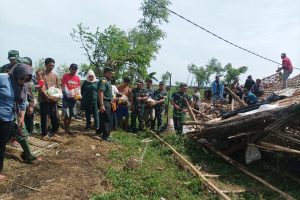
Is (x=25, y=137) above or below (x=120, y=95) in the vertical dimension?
below

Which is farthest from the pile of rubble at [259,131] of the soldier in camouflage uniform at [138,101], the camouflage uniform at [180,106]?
the soldier in camouflage uniform at [138,101]

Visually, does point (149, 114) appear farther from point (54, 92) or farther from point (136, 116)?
point (54, 92)

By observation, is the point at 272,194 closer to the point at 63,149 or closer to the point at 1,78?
the point at 63,149

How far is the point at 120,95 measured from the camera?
11234mm

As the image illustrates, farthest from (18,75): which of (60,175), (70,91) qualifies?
(70,91)

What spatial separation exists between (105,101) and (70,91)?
971 mm

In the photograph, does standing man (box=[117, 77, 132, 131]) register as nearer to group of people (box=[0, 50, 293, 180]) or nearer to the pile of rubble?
group of people (box=[0, 50, 293, 180])

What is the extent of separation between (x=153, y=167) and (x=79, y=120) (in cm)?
552

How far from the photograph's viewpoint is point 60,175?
6078 mm

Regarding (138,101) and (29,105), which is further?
(138,101)

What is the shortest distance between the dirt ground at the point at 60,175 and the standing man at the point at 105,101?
1.14m

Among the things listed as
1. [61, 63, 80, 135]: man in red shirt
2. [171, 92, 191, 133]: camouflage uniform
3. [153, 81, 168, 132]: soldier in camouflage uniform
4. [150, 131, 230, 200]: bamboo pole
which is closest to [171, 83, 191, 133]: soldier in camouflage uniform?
[171, 92, 191, 133]: camouflage uniform

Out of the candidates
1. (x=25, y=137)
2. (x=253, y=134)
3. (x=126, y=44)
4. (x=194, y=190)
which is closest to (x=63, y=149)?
(x=25, y=137)

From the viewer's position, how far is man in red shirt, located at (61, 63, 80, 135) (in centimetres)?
914
